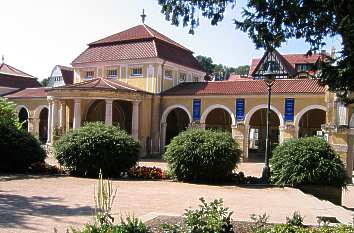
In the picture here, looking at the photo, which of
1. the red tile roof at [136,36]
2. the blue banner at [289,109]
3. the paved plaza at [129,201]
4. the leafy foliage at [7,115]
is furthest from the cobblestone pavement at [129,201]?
the red tile roof at [136,36]

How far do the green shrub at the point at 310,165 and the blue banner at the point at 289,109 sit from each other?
1318 centimetres

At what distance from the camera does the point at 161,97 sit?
3347cm

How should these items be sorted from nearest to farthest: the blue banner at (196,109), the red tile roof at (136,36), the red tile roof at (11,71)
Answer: the blue banner at (196,109) → the red tile roof at (136,36) → the red tile roof at (11,71)

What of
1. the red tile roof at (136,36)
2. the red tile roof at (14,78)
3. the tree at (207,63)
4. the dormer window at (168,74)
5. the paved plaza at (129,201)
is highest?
the tree at (207,63)

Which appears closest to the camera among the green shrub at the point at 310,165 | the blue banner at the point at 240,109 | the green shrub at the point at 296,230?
the green shrub at the point at 296,230

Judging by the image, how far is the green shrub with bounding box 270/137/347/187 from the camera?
1461 cm

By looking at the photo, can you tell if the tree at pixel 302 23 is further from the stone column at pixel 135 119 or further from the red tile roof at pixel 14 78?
the red tile roof at pixel 14 78

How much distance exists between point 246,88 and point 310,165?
16.3 meters

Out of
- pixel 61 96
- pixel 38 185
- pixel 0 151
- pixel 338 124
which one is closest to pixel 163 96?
pixel 61 96

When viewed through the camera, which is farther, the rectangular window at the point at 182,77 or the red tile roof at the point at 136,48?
the rectangular window at the point at 182,77

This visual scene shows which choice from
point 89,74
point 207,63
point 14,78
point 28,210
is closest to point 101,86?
point 89,74

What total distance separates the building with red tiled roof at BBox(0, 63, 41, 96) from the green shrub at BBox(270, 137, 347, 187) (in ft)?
124

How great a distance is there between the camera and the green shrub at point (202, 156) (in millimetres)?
15812

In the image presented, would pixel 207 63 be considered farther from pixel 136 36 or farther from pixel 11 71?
pixel 136 36
